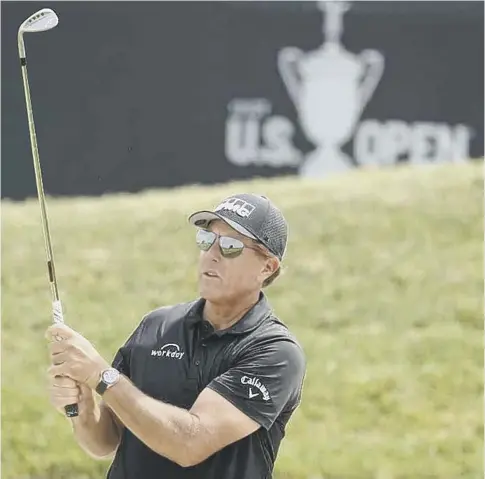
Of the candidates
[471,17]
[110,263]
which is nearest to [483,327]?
[110,263]

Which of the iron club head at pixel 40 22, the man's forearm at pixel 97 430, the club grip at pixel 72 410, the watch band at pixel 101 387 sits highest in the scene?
the iron club head at pixel 40 22

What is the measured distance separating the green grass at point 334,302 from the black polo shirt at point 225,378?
3038mm

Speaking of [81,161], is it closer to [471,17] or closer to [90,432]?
[471,17]

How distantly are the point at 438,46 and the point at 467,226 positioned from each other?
2.54 metres

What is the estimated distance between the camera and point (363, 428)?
6.08 metres

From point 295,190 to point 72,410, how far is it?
6.44 m

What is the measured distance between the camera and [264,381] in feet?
8.40

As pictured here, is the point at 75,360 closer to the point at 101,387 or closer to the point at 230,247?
the point at 101,387

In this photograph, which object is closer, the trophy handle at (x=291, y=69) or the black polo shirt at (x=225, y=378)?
the black polo shirt at (x=225, y=378)

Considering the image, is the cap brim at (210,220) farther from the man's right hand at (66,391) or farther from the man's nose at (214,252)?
the man's right hand at (66,391)

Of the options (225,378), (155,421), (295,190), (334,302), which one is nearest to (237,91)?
(295,190)

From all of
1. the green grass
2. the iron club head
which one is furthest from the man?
the green grass

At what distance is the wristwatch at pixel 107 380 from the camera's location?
96.5 inches

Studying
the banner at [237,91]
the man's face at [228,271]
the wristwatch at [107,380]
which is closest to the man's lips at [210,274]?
the man's face at [228,271]
